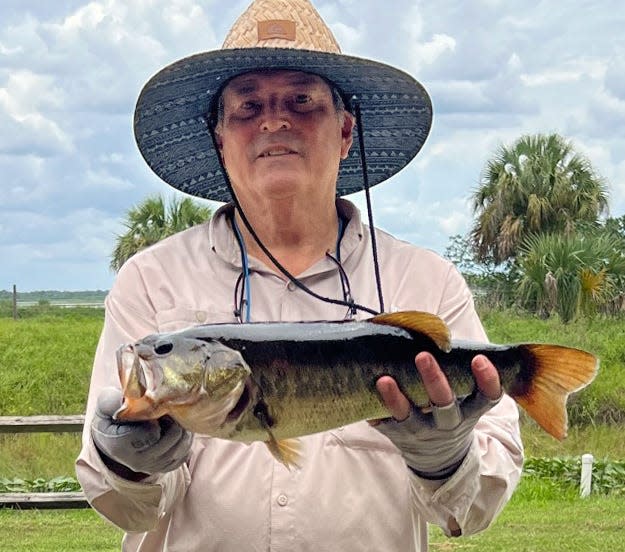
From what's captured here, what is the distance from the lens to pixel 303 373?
2229 mm

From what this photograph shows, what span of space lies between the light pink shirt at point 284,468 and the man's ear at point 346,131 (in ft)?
1.17

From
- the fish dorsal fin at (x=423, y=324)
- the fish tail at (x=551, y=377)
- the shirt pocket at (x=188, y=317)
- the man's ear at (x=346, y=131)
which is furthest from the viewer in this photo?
the man's ear at (x=346, y=131)

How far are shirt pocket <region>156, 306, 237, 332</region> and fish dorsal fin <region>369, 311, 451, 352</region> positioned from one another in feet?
2.14

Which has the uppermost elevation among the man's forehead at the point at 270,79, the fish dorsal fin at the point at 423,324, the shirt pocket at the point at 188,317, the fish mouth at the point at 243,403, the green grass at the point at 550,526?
the man's forehead at the point at 270,79

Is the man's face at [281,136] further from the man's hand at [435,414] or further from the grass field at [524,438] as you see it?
the grass field at [524,438]

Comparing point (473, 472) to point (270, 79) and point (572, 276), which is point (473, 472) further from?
point (572, 276)

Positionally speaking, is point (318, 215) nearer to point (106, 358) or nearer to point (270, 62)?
point (270, 62)

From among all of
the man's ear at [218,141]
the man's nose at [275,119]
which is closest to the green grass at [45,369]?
the man's ear at [218,141]

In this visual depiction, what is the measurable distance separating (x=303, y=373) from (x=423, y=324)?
1.10ft

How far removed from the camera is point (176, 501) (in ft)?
8.96

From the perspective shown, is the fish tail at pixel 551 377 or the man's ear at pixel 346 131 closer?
the fish tail at pixel 551 377

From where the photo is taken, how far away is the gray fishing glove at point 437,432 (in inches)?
94.5

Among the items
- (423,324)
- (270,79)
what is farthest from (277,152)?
(423,324)

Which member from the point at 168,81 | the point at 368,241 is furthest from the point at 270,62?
the point at 368,241
